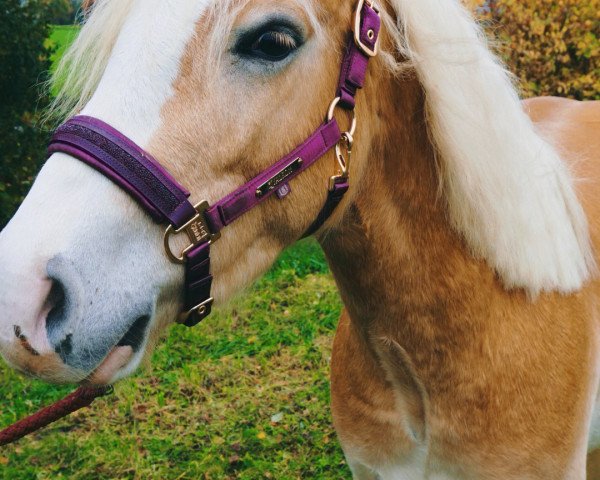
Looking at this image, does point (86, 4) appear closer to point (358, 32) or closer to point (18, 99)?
point (358, 32)

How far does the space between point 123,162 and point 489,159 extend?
975 millimetres

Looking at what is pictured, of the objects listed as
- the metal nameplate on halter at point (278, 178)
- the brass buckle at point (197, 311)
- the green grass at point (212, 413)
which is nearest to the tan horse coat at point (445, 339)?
the metal nameplate on halter at point (278, 178)

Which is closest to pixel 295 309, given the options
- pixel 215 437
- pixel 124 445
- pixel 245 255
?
pixel 215 437

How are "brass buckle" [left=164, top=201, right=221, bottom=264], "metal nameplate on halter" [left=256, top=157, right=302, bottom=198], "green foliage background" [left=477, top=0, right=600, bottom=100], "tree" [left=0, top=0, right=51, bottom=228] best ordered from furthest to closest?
"green foliage background" [left=477, top=0, right=600, bottom=100] < "tree" [left=0, top=0, right=51, bottom=228] < "metal nameplate on halter" [left=256, top=157, right=302, bottom=198] < "brass buckle" [left=164, top=201, right=221, bottom=264]

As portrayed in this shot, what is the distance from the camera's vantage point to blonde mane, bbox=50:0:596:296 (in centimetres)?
→ 157

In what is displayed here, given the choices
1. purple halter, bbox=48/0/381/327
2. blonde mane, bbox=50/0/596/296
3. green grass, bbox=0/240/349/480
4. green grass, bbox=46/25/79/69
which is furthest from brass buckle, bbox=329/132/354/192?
green grass, bbox=0/240/349/480

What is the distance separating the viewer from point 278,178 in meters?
1.47

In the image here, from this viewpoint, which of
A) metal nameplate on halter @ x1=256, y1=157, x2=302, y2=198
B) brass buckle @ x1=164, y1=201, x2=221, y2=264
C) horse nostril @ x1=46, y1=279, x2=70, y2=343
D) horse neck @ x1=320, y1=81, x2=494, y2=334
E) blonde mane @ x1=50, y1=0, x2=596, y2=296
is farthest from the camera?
horse neck @ x1=320, y1=81, x2=494, y2=334

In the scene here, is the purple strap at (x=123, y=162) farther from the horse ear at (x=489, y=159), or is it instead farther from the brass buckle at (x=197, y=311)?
the horse ear at (x=489, y=159)

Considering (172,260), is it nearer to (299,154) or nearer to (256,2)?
(299,154)

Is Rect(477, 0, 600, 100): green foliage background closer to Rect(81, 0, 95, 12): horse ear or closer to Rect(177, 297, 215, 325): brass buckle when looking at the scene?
Rect(81, 0, 95, 12): horse ear

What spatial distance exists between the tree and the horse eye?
12.4 feet

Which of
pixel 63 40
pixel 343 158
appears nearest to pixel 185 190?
pixel 343 158

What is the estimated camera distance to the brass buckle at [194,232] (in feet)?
4.41
